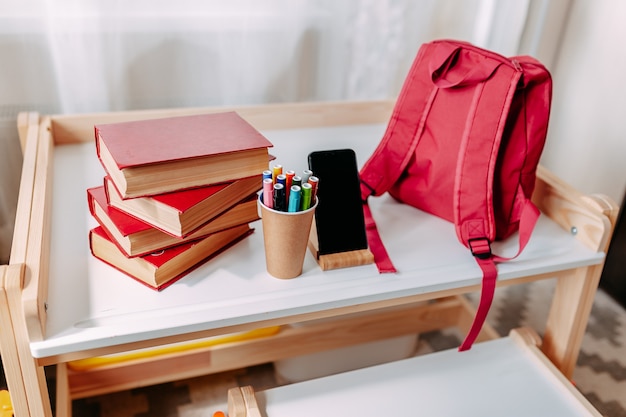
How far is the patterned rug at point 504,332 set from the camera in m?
1.18

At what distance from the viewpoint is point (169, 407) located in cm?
119

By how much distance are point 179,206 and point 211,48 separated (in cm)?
70

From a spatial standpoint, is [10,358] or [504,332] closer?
[10,358]

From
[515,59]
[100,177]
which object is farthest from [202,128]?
[515,59]

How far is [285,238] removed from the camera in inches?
30.2

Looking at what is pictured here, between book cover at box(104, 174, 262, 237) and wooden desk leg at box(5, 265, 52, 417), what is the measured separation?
0.15 metres

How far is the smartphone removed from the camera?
0.84 m

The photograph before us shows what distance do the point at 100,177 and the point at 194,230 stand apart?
34 cm

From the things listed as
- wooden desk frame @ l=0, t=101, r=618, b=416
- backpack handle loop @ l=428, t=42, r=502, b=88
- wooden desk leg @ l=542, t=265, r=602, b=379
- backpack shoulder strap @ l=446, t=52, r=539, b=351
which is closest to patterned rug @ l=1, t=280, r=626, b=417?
wooden desk frame @ l=0, t=101, r=618, b=416

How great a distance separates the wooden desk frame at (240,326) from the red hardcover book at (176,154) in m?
0.14

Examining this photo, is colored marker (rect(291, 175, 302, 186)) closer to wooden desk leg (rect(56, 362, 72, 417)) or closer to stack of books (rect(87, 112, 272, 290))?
stack of books (rect(87, 112, 272, 290))

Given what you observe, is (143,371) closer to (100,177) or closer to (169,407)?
(169,407)

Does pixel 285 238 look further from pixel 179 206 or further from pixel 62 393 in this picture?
pixel 62 393

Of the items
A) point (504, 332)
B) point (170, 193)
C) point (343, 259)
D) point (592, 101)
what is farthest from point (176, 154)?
point (592, 101)
